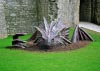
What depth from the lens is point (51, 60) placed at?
1210 centimetres

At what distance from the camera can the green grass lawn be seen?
1101 centimetres

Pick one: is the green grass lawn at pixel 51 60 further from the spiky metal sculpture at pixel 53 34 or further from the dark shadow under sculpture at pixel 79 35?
the dark shadow under sculpture at pixel 79 35

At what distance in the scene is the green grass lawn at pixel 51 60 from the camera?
11.0m

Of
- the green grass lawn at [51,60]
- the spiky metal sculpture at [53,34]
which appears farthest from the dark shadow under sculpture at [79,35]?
the green grass lawn at [51,60]

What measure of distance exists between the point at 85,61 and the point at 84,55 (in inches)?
41.6

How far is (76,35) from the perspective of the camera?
1570 centimetres

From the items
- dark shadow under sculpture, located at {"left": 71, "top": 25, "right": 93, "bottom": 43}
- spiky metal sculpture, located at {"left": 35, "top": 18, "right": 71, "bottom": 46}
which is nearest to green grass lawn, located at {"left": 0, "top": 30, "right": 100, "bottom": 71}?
spiky metal sculpture, located at {"left": 35, "top": 18, "right": 71, "bottom": 46}

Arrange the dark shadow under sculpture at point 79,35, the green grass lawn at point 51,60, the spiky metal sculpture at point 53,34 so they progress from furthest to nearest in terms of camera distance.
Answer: the dark shadow under sculpture at point 79,35, the spiky metal sculpture at point 53,34, the green grass lawn at point 51,60

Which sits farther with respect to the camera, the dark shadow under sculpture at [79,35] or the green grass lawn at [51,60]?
the dark shadow under sculpture at [79,35]

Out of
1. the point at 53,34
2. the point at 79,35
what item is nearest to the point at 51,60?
the point at 53,34

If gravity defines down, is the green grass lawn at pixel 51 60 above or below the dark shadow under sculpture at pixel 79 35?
below

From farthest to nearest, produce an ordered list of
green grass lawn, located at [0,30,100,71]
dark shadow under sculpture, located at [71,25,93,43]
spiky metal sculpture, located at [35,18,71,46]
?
→ dark shadow under sculpture, located at [71,25,93,43]
spiky metal sculpture, located at [35,18,71,46]
green grass lawn, located at [0,30,100,71]

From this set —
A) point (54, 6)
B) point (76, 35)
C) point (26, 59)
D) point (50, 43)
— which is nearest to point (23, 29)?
point (54, 6)

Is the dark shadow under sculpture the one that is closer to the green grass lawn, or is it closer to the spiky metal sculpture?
the spiky metal sculpture
